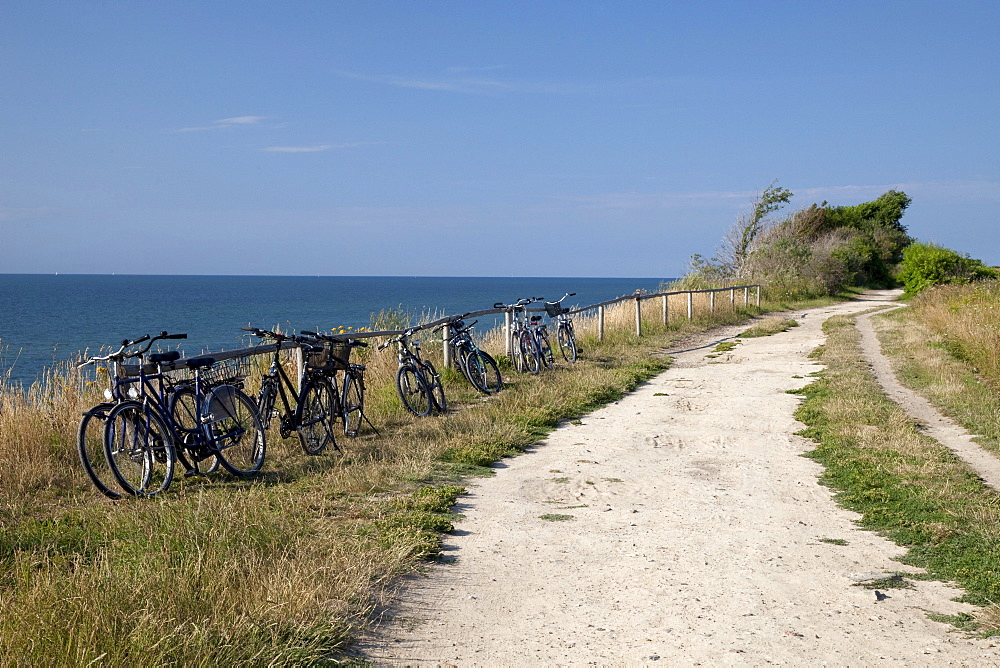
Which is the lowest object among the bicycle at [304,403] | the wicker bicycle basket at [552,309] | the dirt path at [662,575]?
the dirt path at [662,575]

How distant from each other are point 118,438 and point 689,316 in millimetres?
21438

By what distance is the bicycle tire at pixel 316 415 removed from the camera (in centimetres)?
866

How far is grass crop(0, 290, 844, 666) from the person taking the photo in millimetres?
3686

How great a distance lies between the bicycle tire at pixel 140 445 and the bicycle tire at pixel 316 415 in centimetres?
168

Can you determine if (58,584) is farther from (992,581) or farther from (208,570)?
(992,581)

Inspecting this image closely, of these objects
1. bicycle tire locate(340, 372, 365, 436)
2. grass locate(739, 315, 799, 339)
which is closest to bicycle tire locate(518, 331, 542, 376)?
bicycle tire locate(340, 372, 365, 436)

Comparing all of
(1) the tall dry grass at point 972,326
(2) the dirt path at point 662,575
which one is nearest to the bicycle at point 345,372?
(2) the dirt path at point 662,575

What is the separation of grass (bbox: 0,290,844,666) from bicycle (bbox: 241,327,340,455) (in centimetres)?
29

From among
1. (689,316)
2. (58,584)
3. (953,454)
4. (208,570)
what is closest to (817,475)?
(953,454)

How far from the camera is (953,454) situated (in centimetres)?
855

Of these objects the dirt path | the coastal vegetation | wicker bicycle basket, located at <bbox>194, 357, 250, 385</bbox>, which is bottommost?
the dirt path

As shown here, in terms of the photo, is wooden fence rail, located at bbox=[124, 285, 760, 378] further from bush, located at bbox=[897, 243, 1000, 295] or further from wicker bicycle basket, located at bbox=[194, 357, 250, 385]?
bush, located at bbox=[897, 243, 1000, 295]

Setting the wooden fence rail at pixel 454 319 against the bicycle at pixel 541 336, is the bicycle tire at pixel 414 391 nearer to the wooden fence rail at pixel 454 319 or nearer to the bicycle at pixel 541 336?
the wooden fence rail at pixel 454 319

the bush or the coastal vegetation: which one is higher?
the bush
